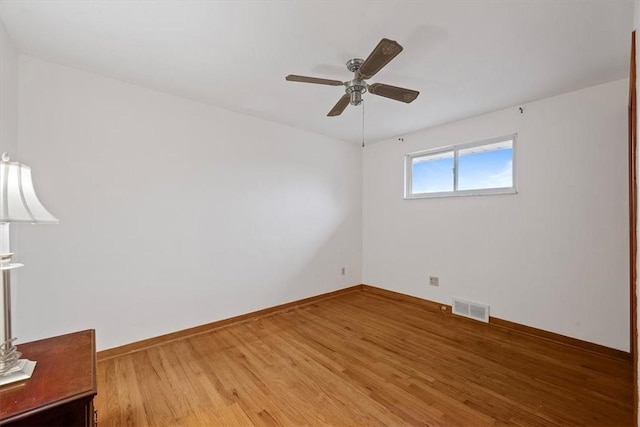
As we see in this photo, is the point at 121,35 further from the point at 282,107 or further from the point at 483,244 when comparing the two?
the point at 483,244

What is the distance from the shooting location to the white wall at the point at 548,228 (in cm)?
242

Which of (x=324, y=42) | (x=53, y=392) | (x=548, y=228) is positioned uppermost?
(x=324, y=42)

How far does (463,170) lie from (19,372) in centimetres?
406

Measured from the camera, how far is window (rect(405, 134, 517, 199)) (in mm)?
3139

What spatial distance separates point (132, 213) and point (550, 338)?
4.27m

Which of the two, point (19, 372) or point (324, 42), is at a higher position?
point (324, 42)

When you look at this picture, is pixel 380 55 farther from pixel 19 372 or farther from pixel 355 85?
pixel 19 372

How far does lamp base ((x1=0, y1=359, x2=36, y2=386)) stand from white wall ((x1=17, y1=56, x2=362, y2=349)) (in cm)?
138

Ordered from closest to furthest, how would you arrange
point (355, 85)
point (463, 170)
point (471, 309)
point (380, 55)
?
point (380, 55)
point (355, 85)
point (471, 309)
point (463, 170)

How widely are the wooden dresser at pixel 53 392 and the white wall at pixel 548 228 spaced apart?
3.57 meters

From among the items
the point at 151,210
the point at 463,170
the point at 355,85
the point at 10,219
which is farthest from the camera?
the point at 463,170

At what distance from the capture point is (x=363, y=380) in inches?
81.6

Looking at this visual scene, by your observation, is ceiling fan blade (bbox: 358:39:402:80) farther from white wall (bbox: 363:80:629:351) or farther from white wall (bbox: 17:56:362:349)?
white wall (bbox: 363:80:629:351)

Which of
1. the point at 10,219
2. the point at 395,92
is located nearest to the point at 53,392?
the point at 10,219
